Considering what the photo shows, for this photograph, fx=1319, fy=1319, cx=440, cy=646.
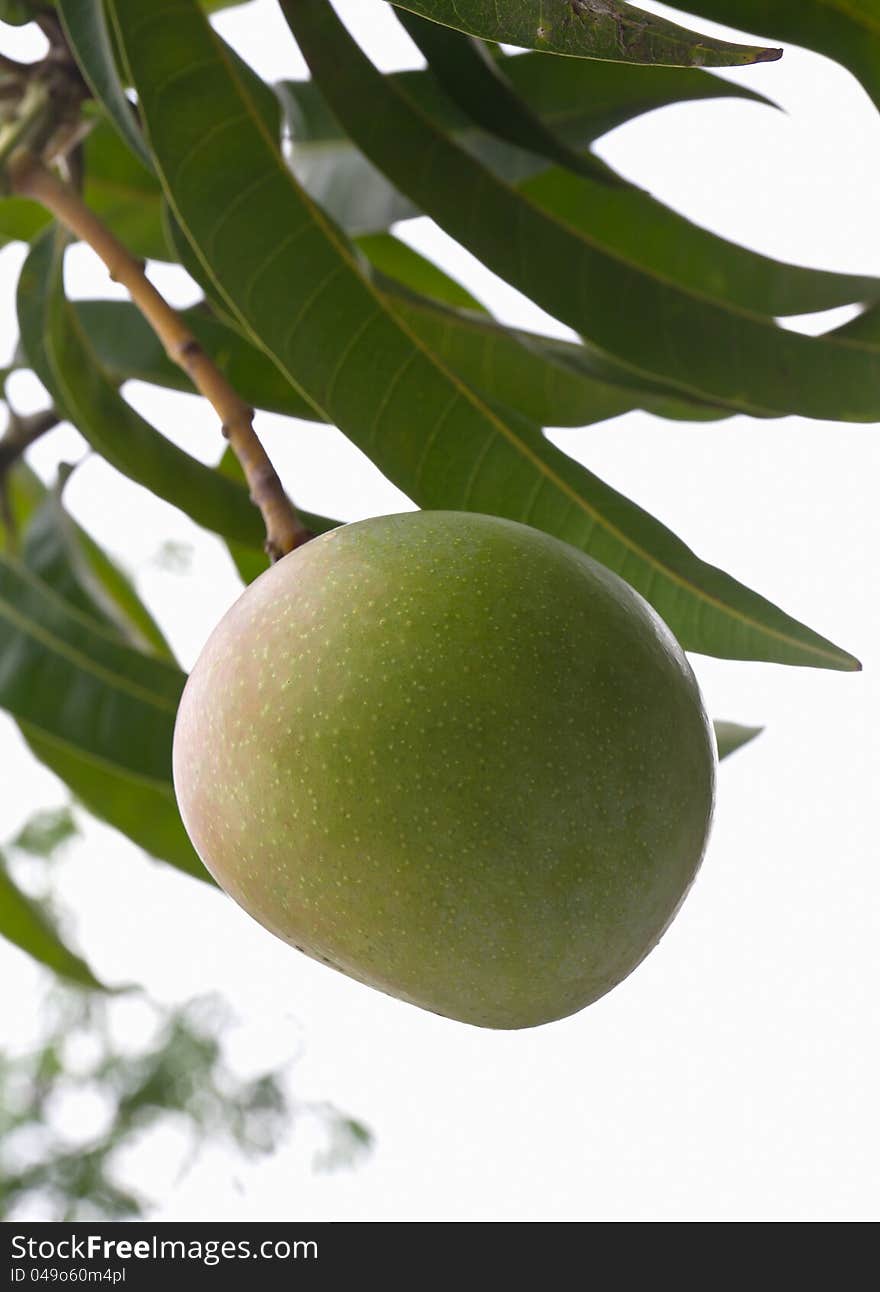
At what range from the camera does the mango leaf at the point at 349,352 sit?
71 centimetres

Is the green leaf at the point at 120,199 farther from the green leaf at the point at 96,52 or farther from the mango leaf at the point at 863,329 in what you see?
the mango leaf at the point at 863,329

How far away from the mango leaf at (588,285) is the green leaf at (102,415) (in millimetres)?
245

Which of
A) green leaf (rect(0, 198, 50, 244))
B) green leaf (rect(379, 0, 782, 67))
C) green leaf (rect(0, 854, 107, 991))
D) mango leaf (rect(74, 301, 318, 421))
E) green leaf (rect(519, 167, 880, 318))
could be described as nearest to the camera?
green leaf (rect(379, 0, 782, 67))

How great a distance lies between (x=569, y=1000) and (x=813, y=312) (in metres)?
0.58

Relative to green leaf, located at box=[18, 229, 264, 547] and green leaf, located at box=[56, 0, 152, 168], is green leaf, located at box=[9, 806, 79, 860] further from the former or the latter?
green leaf, located at box=[56, 0, 152, 168]

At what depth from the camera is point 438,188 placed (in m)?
0.83

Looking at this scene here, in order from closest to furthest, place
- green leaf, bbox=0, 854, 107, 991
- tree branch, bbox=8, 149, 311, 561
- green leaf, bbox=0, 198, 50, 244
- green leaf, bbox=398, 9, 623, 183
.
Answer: tree branch, bbox=8, 149, 311, 561
green leaf, bbox=398, 9, 623, 183
green leaf, bbox=0, 198, 50, 244
green leaf, bbox=0, 854, 107, 991

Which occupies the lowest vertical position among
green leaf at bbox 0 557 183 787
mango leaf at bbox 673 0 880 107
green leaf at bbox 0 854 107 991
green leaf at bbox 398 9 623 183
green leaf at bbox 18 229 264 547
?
green leaf at bbox 0 854 107 991

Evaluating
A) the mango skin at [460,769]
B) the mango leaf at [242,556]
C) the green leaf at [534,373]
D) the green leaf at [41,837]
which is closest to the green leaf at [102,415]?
the mango leaf at [242,556]

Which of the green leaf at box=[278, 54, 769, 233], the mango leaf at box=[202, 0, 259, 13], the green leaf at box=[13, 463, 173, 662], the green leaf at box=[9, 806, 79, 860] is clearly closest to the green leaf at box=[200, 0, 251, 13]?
the mango leaf at box=[202, 0, 259, 13]

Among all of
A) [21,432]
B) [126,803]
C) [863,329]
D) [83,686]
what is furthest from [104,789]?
[863,329]

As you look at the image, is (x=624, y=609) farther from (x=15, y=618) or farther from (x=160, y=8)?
(x=15, y=618)

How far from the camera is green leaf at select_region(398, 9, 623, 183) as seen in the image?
0.80 m

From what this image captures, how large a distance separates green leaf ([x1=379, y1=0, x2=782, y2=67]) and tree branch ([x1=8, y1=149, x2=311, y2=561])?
10.8 inches
